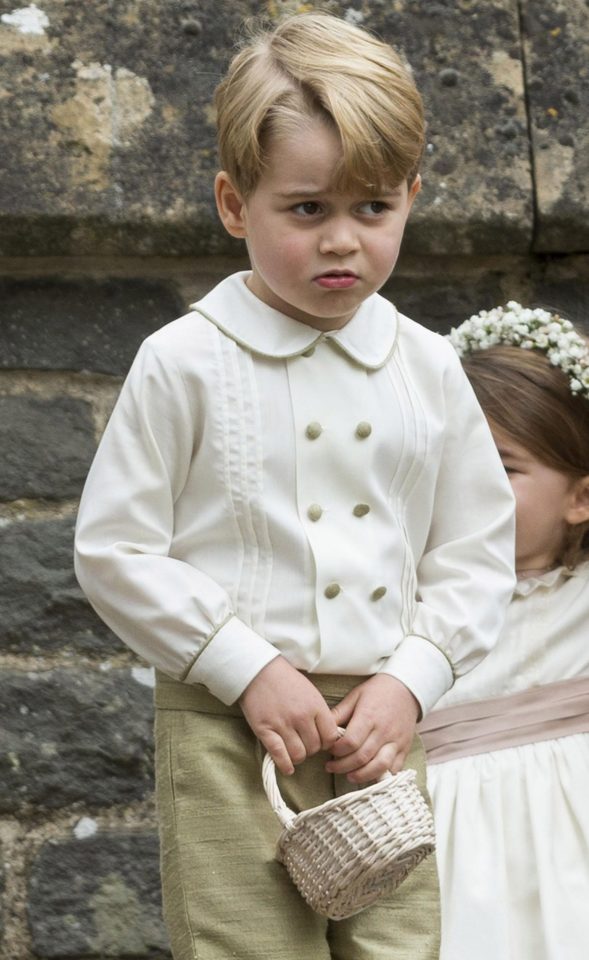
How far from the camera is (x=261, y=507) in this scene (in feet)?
6.58

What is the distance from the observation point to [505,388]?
2850mm

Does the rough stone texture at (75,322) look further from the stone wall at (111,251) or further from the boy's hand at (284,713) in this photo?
the boy's hand at (284,713)

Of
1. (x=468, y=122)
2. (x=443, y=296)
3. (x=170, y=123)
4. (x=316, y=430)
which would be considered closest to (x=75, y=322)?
(x=170, y=123)

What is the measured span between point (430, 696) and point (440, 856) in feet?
1.82

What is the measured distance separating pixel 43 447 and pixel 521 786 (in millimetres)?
1020

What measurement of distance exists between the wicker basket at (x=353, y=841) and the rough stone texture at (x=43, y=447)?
42.9 inches

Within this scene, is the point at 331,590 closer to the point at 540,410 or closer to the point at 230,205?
the point at 230,205

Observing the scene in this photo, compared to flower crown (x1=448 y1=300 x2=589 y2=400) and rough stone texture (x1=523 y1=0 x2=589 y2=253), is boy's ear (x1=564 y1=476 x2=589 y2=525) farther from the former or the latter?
rough stone texture (x1=523 y1=0 x2=589 y2=253)

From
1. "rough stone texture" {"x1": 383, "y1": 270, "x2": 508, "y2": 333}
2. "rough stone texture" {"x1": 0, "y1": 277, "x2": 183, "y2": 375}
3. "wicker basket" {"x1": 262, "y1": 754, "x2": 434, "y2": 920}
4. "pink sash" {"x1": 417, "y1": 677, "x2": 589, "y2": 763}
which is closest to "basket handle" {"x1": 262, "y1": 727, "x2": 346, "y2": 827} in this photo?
"wicker basket" {"x1": 262, "y1": 754, "x2": 434, "y2": 920}

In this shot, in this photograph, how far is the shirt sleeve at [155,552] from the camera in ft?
6.42

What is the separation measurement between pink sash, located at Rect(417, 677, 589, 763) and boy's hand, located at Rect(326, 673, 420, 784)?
0.62 meters

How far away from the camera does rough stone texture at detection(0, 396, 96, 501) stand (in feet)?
9.50

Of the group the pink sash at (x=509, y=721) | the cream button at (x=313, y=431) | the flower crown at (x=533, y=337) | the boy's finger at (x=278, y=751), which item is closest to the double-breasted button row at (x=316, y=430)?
the cream button at (x=313, y=431)

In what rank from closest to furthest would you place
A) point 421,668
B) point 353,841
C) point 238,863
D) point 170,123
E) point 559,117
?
point 353,841
point 238,863
point 421,668
point 170,123
point 559,117
